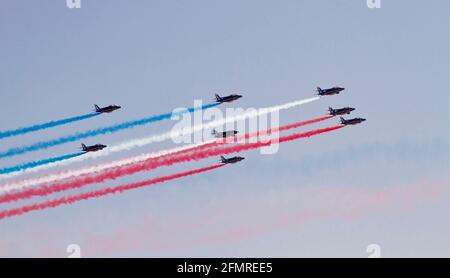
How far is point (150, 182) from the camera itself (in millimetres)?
197750
